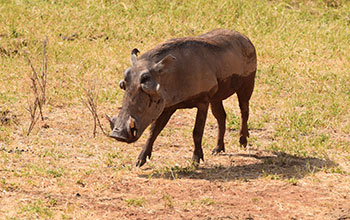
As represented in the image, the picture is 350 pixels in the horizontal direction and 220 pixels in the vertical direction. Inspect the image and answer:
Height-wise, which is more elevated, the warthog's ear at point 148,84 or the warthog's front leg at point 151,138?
the warthog's ear at point 148,84

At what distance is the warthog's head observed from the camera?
641 centimetres

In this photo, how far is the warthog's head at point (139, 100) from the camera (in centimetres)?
641

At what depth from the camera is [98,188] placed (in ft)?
20.9

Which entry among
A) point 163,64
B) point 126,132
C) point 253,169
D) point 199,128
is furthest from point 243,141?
point 126,132

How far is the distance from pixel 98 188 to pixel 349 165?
2.99 m

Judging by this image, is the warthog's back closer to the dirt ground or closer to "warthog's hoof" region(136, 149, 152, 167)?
"warthog's hoof" region(136, 149, 152, 167)

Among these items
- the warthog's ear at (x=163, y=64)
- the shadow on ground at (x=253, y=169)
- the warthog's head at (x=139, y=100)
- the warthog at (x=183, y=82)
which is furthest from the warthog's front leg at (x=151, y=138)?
the warthog's ear at (x=163, y=64)

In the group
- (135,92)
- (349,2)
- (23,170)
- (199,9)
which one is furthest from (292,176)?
(349,2)

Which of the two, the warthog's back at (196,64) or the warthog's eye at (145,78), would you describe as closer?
the warthog's eye at (145,78)

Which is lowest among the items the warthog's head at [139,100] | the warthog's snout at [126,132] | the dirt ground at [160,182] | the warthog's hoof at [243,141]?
the warthog's hoof at [243,141]

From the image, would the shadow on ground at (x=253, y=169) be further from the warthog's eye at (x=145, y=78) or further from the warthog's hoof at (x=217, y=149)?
the warthog's eye at (x=145, y=78)

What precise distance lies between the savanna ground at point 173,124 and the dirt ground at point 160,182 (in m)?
0.02

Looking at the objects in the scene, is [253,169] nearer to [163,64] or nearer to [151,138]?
[151,138]

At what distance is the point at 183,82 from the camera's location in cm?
687
